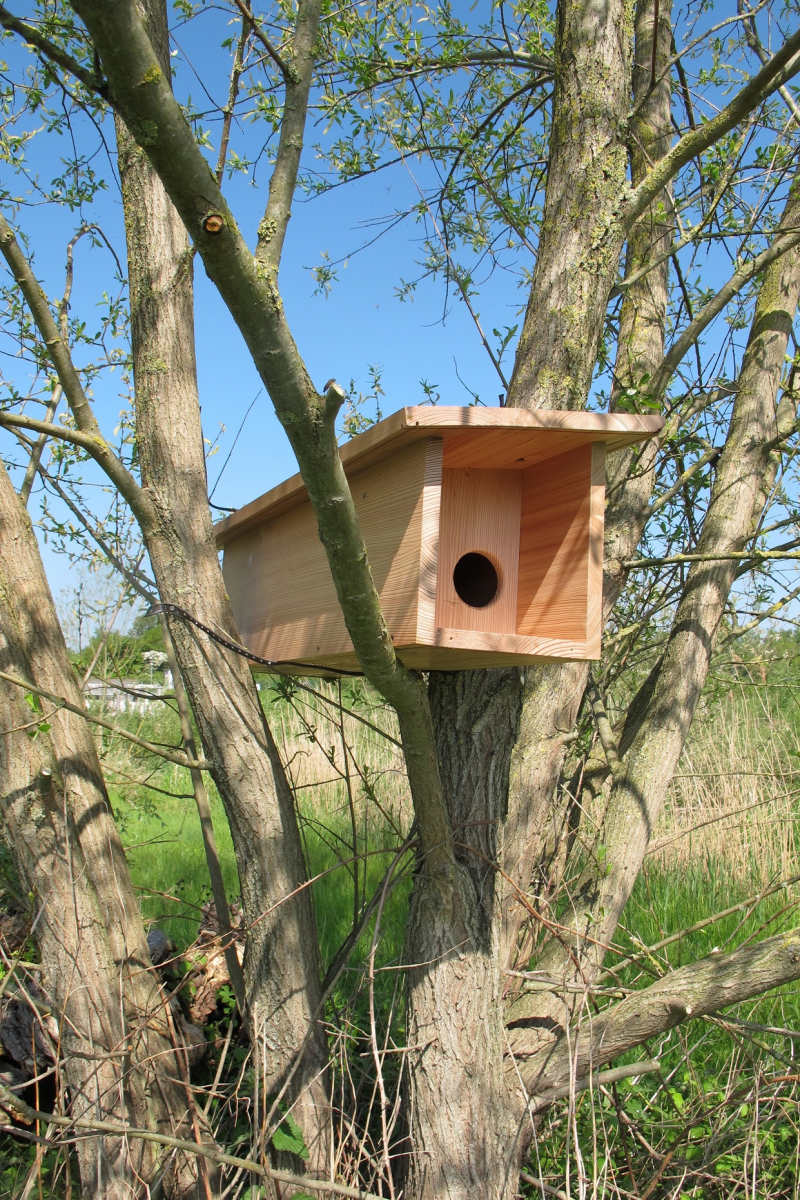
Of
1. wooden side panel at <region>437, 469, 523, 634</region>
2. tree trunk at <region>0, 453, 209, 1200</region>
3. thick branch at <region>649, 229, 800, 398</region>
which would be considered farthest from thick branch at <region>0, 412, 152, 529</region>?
thick branch at <region>649, 229, 800, 398</region>

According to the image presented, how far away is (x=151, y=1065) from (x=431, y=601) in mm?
1533

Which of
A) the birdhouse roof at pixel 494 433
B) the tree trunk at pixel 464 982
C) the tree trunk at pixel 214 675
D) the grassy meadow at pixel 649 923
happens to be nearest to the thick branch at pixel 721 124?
the birdhouse roof at pixel 494 433

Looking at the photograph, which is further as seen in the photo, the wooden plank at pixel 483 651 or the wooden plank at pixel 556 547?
the wooden plank at pixel 556 547

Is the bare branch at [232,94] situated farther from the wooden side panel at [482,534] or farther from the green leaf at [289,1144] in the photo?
the green leaf at [289,1144]

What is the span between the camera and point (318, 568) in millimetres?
2572

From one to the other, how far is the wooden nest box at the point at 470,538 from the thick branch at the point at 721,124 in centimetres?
82

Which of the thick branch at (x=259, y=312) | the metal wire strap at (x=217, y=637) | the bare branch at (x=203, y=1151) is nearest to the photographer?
the thick branch at (x=259, y=312)

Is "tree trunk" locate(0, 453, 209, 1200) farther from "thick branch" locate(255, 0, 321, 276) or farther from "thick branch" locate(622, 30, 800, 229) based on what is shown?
"thick branch" locate(622, 30, 800, 229)

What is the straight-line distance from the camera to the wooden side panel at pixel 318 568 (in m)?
2.05

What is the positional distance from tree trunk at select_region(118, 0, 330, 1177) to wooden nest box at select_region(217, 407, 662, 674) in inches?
10.9

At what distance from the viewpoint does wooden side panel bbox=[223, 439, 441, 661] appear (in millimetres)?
2047

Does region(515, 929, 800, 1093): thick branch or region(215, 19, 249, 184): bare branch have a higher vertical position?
region(215, 19, 249, 184): bare branch

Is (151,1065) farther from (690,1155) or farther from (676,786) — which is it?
(676,786)

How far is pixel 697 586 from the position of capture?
317cm
